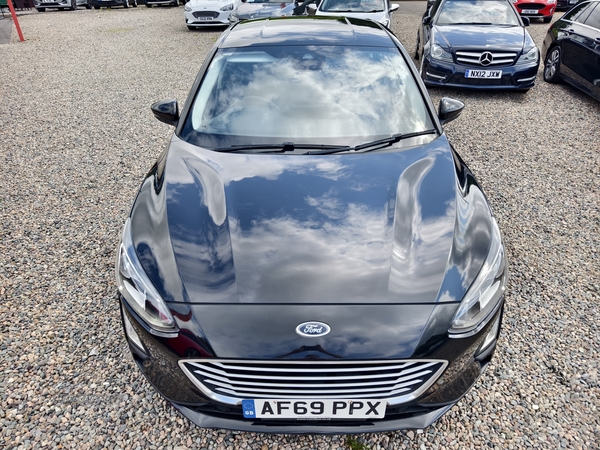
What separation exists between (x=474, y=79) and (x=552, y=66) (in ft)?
6.52

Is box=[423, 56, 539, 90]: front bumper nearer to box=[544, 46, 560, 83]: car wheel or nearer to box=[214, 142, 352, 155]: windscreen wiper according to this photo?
box=[544, 46, 560, 83]: car wheel

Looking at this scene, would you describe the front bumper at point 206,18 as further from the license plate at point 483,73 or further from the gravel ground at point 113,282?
the license plate at point 483,73

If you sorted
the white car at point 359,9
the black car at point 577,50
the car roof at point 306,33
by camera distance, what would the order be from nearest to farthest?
the car roof at point 306,33 → the black car at point 577,50 → the white car at point 359,9

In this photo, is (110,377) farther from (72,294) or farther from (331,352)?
(331,352)

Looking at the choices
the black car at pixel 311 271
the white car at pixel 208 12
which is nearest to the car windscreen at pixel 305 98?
the black car at pixel 311 271

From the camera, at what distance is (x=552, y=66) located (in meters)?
7.85

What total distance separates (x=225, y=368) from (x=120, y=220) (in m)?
2.63

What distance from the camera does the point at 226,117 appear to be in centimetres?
285

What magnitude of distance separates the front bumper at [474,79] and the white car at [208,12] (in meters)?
7.40

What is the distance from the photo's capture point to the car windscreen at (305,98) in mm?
2758

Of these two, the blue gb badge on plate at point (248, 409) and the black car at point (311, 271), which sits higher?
the black car at point (311, 271)

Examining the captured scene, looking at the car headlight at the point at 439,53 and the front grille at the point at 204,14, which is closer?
the car headlight at the point at 439,53

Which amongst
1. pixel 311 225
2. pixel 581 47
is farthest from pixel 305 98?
pixel 581 47

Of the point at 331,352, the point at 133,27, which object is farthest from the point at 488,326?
the point at 133,27
